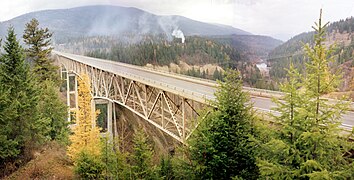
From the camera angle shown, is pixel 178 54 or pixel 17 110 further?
pixel 178 54

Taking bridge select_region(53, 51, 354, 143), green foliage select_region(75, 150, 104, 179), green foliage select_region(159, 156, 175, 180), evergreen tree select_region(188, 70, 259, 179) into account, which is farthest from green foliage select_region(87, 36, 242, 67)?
evergreen tree select_region(188, 70, 259, 179)

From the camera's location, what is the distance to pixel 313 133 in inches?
285

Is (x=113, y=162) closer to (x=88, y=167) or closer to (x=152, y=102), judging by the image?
(x=88, y=167)

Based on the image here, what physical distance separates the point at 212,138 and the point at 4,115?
46.8 ft

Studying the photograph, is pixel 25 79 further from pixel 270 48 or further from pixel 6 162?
pixel 270 48

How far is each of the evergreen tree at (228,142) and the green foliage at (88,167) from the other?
6602mm

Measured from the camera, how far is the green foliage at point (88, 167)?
51.0 feet

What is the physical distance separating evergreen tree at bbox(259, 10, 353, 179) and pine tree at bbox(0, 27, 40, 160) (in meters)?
17.1

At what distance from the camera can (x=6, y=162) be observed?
2017 cm

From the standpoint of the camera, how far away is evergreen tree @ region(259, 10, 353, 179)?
7414mm

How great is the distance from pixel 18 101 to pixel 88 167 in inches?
314

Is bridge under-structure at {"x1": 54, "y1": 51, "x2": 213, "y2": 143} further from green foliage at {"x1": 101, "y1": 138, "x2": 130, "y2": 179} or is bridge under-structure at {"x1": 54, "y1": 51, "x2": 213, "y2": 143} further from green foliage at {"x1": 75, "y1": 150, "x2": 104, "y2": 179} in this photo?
green foliage at {"x1": 75, "y1": 150, "x2": 104, "y2": 179}

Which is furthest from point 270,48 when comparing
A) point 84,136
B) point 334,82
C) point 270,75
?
point 334,82

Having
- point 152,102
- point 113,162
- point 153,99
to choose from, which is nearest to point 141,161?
point 113,162
